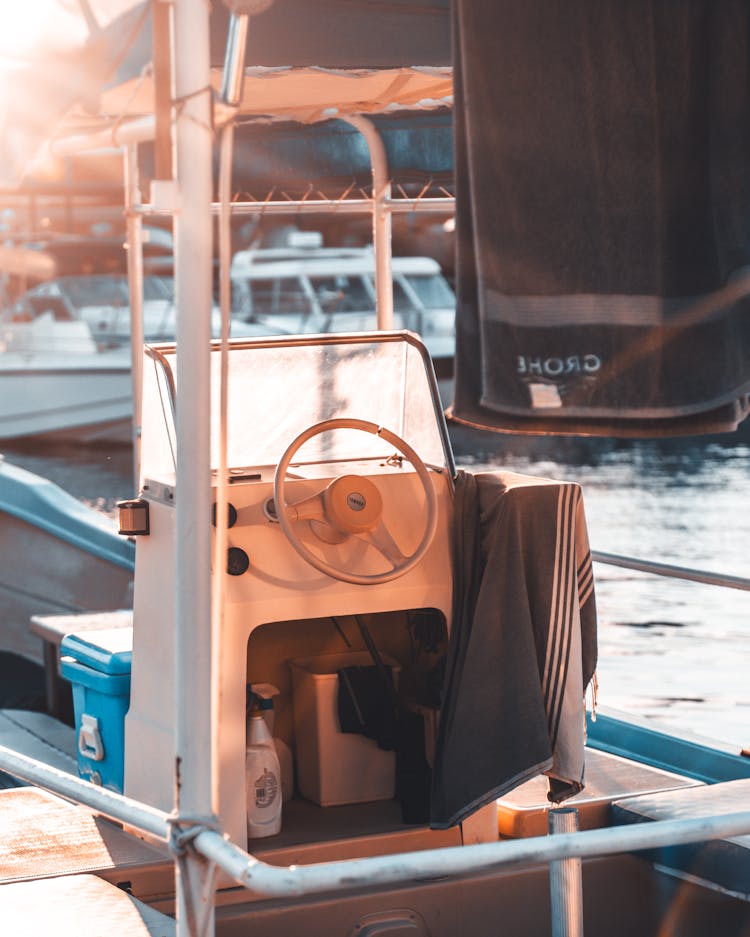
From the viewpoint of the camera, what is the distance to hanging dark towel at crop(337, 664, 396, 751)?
2.96m

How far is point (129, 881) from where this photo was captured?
2695mm

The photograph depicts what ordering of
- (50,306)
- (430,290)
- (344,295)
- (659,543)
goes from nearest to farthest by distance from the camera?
(659,543) < (344,295) < (430,290) < (50,306)

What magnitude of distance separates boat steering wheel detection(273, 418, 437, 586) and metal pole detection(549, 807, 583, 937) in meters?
0.60

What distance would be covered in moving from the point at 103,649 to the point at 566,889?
4.34 feet

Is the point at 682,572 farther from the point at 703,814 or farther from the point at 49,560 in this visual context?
the point at 49,560

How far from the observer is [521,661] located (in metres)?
2.65

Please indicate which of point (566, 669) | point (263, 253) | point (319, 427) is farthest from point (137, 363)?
point (263, 253)

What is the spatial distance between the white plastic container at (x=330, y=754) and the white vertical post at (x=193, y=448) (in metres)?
1.09

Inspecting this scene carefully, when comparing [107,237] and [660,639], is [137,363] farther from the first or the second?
[107,237]

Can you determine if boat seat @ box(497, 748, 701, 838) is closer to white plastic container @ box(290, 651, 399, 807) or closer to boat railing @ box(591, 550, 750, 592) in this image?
white plastic container @ box(290, 651, 399, 807)

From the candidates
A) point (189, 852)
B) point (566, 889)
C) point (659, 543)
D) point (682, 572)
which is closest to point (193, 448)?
point (189, 852)

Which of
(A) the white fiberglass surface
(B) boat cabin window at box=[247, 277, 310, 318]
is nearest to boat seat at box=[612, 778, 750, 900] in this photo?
(A) the white fiberglass surface

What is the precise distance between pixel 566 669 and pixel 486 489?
376mm

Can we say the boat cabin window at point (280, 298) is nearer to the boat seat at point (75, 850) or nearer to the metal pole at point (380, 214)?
the metal pole at point (380, 214)
